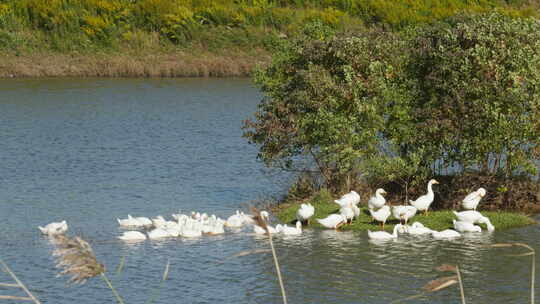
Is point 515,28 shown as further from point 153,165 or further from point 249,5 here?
point 249,5

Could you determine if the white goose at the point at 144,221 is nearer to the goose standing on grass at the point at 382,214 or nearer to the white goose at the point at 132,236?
the white goose at the point at 132,236

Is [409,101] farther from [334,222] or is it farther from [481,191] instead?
[334,222]

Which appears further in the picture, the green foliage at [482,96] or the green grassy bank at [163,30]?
the green grassy bank at [163,30]

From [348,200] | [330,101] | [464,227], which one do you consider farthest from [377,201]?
[330,101]

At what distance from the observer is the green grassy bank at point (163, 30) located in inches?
2665

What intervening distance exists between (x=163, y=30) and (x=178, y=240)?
52427 millimetres

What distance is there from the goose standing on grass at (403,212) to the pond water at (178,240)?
2.38ft

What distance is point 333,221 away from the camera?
23.5 m

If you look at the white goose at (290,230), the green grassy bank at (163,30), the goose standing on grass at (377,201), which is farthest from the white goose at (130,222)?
the green grassy bank at (163,30)

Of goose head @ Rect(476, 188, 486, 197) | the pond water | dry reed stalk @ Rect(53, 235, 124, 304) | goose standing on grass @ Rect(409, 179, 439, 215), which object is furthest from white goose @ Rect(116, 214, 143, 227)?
dry reed stalk @ Rect(53, 235, 124, 304)

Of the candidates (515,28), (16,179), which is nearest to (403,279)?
(515,28)

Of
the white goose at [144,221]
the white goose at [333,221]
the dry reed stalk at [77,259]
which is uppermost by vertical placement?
the dry reed stalk at [77,259]

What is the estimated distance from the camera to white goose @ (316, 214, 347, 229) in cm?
2352

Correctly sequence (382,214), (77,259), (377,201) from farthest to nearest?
(377,201), (382,214), (77,259)
